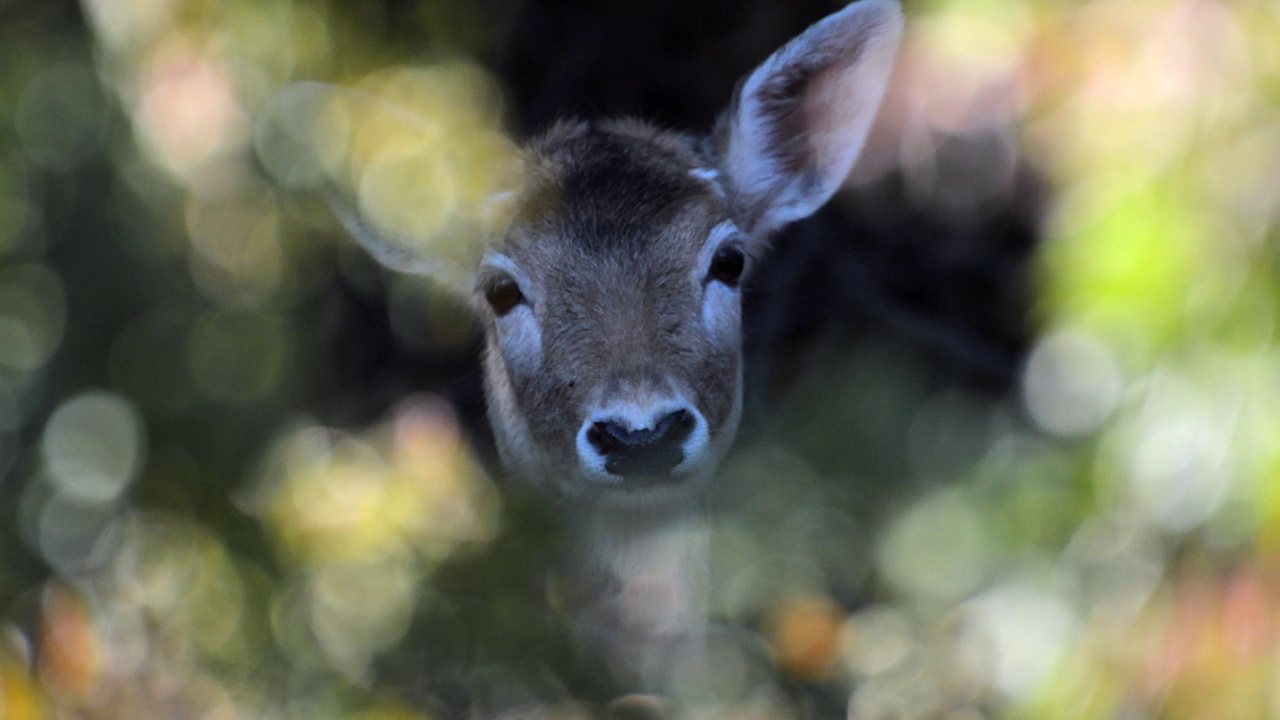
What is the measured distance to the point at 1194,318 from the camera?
1.72 m

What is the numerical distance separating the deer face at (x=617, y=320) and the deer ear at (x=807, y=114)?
0.72ft

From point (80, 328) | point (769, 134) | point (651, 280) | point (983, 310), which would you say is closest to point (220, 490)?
point (80, 328)

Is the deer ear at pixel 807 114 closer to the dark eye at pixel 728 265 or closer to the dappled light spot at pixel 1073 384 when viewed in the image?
the dark eye at pixel 728 265

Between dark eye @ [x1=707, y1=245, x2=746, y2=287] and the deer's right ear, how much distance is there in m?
0.71

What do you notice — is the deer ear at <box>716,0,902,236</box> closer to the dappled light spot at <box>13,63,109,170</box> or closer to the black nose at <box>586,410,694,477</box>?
the black nose at <box>586,410,694,477</box>

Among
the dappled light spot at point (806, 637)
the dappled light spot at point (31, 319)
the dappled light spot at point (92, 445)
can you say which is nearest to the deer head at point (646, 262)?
the dappled light spot at point (806, 637)

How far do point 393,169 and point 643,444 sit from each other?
1167 mm

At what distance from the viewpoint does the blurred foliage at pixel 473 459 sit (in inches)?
69.1

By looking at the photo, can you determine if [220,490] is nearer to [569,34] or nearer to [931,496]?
[931,496]

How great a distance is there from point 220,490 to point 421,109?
1.33 meters

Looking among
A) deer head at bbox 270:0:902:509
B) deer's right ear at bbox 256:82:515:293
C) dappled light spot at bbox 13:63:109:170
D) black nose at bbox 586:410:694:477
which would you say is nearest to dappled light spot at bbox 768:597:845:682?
deer head at bbox 270:0:902:509

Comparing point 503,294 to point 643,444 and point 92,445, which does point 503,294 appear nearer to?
point 643,444

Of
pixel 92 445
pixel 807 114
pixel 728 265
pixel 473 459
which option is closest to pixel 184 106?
pixel 92 445

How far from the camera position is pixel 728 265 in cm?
333
